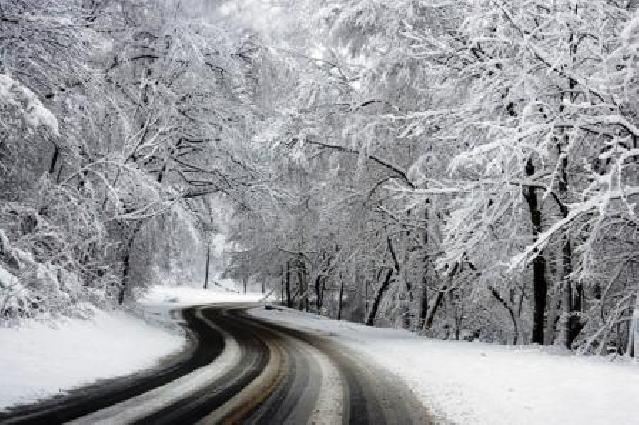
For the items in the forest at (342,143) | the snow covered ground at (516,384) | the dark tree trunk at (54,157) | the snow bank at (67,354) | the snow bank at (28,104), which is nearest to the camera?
the snow bank at (67,354)

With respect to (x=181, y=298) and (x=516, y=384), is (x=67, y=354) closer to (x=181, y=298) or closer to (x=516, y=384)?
(x=516, y=384)

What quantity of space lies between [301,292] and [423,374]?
109 feet

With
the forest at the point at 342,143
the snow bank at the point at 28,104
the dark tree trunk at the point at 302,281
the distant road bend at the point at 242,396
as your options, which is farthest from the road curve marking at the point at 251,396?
the dark tree trunk at the point at 302,281

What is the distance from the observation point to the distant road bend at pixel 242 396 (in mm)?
6762

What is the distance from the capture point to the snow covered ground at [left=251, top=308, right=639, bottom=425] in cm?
797

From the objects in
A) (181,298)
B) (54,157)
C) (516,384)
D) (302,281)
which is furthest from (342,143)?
(181,298)

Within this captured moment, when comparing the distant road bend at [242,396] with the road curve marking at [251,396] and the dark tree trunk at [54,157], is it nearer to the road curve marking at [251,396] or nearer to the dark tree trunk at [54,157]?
the road curve marking at [251,396]

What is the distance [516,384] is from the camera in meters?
10.1

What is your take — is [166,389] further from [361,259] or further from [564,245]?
[361,259]

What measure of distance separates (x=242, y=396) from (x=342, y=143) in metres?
11.9

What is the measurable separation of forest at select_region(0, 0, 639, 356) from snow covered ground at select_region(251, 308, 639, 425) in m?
1.33

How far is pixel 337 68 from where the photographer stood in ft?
63.2

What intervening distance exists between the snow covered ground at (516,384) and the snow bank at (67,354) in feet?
16.6

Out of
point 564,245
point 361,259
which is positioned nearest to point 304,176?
point 361,259
